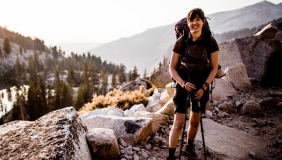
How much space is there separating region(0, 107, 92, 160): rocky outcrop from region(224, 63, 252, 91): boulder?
309 inches

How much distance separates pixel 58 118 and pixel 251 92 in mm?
8232

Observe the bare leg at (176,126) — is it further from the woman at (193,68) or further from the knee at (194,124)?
the knee at (194,124)

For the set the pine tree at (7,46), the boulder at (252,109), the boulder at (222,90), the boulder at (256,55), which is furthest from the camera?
the pine tree at (7,46)

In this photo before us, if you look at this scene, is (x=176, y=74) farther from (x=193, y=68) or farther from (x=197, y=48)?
(x=197, y=48)

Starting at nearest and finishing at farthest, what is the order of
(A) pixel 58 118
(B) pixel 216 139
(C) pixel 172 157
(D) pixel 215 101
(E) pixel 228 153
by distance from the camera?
(A) pixel 58 118 < (C) pixel 172 157 < (E) pixel 228 153 < (B) pixel 216 139 < (D) pixel 215 101

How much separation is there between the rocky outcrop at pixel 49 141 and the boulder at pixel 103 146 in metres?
0.22

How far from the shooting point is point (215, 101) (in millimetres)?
7730

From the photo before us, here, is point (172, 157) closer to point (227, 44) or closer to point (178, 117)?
point (178, 117)

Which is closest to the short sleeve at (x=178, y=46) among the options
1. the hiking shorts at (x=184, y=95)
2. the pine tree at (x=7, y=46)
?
the hiking shorts at (x=184, y=95)

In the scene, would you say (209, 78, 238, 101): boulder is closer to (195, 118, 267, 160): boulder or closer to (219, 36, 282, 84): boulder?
(219, 36, 282, 84): boulder

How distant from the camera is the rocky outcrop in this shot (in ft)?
9.13

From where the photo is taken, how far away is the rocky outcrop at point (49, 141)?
9.13ft

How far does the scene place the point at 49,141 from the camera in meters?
2.99

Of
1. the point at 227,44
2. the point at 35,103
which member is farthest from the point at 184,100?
the point at 35,103
